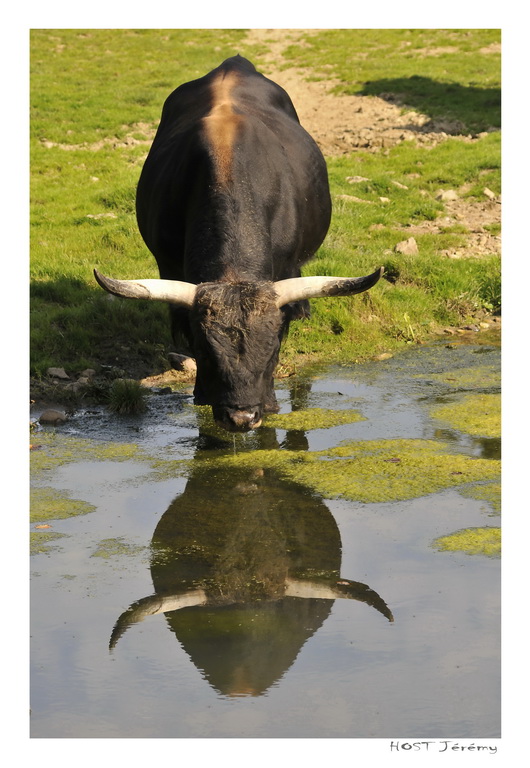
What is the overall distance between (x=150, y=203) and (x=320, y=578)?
412 centimetres

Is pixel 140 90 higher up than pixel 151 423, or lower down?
higher up

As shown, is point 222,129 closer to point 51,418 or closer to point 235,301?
point 235,301

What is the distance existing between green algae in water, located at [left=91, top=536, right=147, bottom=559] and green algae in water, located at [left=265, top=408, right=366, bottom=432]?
2198mm

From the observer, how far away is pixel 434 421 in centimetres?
719

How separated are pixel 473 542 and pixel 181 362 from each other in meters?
3.87

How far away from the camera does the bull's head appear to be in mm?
5887

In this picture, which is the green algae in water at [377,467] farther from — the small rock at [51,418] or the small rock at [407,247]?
the small rock at [407,247]

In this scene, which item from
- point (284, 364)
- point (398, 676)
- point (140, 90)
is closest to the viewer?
point (398, 676)

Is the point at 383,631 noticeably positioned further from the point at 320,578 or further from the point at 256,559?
the point at 256,559

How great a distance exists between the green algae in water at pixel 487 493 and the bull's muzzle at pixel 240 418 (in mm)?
1271

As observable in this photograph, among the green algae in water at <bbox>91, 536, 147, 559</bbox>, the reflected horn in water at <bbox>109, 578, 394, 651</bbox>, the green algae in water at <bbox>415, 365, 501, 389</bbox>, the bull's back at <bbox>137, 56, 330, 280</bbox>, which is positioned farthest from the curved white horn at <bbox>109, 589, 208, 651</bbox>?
the green algae in water at <bbox>415, 365, 501, 389</bbox>

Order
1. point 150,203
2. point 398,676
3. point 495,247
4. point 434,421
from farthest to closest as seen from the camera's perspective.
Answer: point 495,247 < point 150,203 < point 434,421 < point 398,676

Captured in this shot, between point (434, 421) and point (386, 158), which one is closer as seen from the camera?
point (434, 421)
